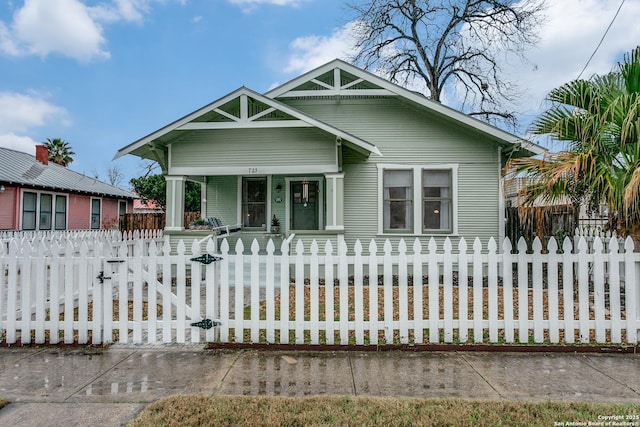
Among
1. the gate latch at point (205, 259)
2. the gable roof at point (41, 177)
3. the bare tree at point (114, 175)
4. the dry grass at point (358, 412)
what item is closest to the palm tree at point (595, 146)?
the dry grass at point (358, 412)

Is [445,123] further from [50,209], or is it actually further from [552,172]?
[50,209]

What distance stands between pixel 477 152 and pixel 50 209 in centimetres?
1821

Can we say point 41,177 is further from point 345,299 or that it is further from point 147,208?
point 345,299

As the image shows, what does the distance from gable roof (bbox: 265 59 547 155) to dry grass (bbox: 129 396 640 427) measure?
8.20 m

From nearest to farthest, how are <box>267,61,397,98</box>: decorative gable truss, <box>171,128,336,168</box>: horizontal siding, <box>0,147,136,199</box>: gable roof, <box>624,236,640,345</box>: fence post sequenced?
<box>624,236,640,345</box>: fence post < <box>171,128,336,168</box>: horizontal siding < <box>267,61,397,98</box>: decorative gable truss < <box>0,147,136,199</box>: gable roof

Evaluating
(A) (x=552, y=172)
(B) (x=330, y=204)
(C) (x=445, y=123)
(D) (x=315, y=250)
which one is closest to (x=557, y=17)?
(C) (x=445, y=123)

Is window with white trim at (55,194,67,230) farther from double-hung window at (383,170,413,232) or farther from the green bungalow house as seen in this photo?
double-hung window at (383,170,413,232)

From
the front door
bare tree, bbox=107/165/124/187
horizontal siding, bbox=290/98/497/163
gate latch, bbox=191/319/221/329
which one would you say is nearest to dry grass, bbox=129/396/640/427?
gate latch, bbox=191/319/221/329

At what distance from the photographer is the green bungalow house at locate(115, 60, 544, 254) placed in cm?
976

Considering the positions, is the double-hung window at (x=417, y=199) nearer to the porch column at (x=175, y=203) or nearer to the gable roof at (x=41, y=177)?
the porch column at (x=175, y=203)

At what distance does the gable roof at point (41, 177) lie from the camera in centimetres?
1638

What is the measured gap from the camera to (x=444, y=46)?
888 inches

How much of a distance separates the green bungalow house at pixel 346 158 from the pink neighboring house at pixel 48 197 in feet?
29.3

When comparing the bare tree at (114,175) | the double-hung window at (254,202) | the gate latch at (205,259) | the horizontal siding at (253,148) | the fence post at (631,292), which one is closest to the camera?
the fence post at (631,292)
